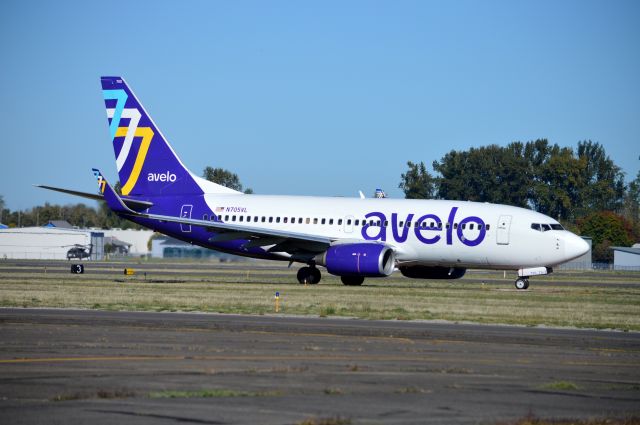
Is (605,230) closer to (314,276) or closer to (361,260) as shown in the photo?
(314,276)

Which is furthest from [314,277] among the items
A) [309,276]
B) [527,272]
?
[527,272]

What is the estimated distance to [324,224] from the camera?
5109 cm

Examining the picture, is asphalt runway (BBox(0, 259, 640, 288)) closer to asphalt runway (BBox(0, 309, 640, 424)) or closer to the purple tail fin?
the purple tail fin

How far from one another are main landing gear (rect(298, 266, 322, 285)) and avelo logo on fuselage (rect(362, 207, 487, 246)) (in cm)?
306

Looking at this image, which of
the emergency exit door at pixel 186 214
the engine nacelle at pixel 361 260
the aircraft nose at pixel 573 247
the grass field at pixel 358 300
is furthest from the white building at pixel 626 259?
the engine nacelle at pixel 361 260

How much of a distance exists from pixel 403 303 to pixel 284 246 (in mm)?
14237

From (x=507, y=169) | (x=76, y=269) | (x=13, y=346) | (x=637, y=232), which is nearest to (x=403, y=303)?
(x=13, y=346)

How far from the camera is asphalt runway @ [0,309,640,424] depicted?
1451 cm

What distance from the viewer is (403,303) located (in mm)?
36844

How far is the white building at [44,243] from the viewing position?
11712 centimetres

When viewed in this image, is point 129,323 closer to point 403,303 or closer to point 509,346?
point 509,346

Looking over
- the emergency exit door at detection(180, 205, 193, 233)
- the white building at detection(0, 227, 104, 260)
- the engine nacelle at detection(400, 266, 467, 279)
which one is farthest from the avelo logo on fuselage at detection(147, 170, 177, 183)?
the white building at detection(0, 227, 104, 260)

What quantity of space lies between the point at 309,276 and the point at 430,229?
605 centimetres

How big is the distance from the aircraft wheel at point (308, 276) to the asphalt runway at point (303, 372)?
71.3ft
